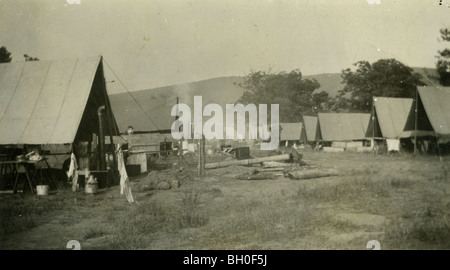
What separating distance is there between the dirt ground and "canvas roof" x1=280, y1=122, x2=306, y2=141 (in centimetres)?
2300

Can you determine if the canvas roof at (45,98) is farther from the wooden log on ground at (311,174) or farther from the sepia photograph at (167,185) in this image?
the wooden log on ground at (311,174)

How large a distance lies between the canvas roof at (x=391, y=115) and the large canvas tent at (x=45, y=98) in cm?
1729

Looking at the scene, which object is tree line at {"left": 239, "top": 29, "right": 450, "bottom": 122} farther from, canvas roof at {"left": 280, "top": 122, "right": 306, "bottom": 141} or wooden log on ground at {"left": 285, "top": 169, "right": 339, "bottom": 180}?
wooden log on ground at {"left": 285, "top": 169, "right": 339, "bottom": 180}

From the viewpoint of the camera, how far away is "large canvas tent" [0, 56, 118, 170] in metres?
9.17

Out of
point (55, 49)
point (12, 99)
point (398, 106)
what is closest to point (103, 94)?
point (12, 99)

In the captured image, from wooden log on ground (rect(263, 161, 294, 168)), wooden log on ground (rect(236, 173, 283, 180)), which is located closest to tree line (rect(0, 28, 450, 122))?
wooden log on ground (rect(263, 161, 294, 168))

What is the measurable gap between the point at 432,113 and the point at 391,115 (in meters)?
7.47

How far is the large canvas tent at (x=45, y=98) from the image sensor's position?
30.1ft

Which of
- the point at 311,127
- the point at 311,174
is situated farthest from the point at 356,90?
the point at 311,174

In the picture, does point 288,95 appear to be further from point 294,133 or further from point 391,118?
point 294,133

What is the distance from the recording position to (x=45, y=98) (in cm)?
952

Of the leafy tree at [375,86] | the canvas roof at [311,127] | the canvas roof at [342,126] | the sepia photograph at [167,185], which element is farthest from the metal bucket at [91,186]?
the canvas roof at [311,127]

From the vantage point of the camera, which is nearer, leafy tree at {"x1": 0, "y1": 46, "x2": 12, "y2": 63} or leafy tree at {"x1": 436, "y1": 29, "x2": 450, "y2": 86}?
leafy tree at {"x1": 436, "y1": 29, "x2": 450, "y2": 86}
